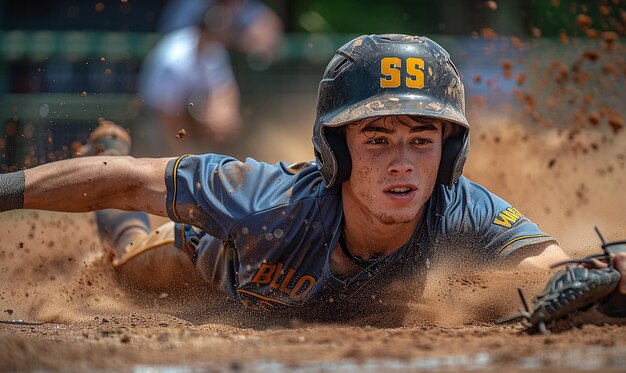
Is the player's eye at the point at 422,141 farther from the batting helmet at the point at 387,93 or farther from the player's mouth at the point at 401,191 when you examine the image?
the player's mouth at the point at 401,191

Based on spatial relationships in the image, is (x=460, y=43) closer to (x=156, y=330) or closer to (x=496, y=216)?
(x=496, y=216)

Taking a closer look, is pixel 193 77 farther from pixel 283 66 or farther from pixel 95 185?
pixel 95 185

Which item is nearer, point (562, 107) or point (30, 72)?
point (562, 107)

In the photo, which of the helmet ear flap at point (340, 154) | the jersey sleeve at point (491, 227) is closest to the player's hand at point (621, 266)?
the jersey sleeve at point (491, 227)

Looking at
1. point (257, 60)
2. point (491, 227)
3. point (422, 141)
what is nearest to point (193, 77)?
point (257, 60)

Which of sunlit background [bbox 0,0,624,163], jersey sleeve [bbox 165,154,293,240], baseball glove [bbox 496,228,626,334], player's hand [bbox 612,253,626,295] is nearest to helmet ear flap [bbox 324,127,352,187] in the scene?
jersey sleeve [bbox 165,154,293,240]

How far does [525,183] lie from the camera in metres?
8.65

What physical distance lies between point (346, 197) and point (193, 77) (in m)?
5.96

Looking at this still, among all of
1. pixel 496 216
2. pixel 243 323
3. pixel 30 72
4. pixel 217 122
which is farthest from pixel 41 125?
pixel 496 216

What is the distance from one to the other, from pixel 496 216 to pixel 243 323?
5.10ft

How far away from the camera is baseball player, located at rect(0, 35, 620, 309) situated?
472cm

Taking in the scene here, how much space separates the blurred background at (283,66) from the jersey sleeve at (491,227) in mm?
4609

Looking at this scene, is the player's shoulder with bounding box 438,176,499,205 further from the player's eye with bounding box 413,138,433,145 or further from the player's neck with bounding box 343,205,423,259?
the player's eye with bounding box 413,138,433,145

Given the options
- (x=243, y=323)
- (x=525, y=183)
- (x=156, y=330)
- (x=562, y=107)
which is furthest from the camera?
(x=562, y=107)
